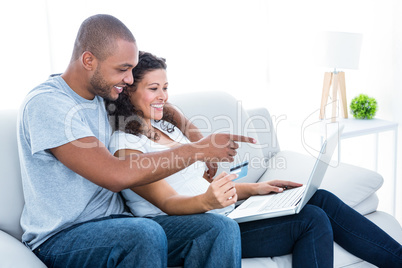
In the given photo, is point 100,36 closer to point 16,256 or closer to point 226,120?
point 16,256

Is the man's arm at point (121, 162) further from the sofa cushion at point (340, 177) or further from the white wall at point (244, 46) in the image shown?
the white wall at point (244, 46)

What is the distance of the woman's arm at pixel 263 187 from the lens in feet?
5.37

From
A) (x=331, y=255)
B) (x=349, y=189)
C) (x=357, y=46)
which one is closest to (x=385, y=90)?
(x=357, y=46)

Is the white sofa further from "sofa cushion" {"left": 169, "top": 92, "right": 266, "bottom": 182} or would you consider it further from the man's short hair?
the man's short hair

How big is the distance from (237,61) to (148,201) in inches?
77.8

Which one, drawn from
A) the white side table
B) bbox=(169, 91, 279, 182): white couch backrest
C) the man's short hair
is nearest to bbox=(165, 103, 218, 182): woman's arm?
bbox=(169, 91, 279, 182): white couch backrest

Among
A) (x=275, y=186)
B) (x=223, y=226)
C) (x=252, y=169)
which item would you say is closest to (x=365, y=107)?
(x=252, y=169)

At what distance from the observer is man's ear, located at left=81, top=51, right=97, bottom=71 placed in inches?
53.1

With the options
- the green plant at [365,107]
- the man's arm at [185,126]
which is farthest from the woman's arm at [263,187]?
the green plant at [365,107]

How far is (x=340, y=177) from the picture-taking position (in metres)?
1.84

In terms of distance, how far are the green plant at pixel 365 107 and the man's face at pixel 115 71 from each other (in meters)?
1.69

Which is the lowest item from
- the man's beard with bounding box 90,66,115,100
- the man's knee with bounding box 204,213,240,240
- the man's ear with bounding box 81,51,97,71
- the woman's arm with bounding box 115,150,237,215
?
the man's knee with bounding box 204,213,240,240

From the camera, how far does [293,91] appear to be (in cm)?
338

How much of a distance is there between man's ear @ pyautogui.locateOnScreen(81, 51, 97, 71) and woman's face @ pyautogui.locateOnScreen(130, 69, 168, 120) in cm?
24
